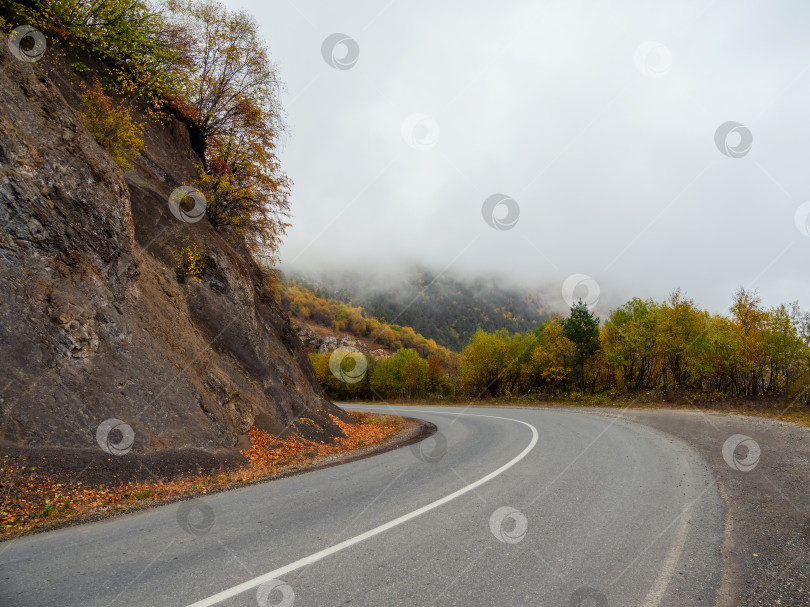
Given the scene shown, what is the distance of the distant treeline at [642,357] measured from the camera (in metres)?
25.3

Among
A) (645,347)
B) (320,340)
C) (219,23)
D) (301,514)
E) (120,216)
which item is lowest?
(320,340)

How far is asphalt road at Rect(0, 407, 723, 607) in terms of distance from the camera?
375 centimetres

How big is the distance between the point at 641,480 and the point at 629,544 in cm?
353

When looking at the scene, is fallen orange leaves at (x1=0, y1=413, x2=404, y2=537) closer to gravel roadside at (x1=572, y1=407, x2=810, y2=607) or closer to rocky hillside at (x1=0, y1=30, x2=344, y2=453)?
rocky hillside at (x1=0, y1=30, x2=344, y2=453)

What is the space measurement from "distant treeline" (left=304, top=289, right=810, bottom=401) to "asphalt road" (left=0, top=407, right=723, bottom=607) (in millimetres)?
23783

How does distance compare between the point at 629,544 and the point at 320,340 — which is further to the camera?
the point at 320,340

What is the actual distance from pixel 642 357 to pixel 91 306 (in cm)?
4125

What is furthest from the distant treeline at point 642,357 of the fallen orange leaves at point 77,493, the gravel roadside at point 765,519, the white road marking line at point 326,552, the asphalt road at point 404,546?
the fallen orange leaves at point 77,493

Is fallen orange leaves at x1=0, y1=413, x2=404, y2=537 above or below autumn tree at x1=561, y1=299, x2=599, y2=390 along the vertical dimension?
below

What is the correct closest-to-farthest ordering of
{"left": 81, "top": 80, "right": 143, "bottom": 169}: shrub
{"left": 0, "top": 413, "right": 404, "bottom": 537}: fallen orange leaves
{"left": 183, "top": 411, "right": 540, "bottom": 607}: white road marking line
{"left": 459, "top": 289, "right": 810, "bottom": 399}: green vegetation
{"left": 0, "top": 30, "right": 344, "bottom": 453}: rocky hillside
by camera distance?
{"left": 183, "top": 411, "right": 540, "bottom": 607}: white road marking line
{"left": 0, "top": 413, "right": 404, "bottom": 537}: fallen orange leaves
{"left": 0, "top": 30, "right": 344, "bottom": 453}: rocky hillside
{"left": 81, "top": 80, "right": 143, "bottom": 169}: shrub
{"left": 459, "top": 289, "right": 810, "bottom": 399}: green vegetation

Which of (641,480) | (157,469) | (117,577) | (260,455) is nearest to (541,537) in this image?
(641,480)

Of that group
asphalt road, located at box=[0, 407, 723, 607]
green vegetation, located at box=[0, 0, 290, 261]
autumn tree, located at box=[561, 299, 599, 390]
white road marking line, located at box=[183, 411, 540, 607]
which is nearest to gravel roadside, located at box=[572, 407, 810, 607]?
asphalt road, located at box=[0, 407, 723, 607]

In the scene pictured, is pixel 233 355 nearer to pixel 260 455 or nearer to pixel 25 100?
pixel 260 455

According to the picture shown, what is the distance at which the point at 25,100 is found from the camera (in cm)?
909
